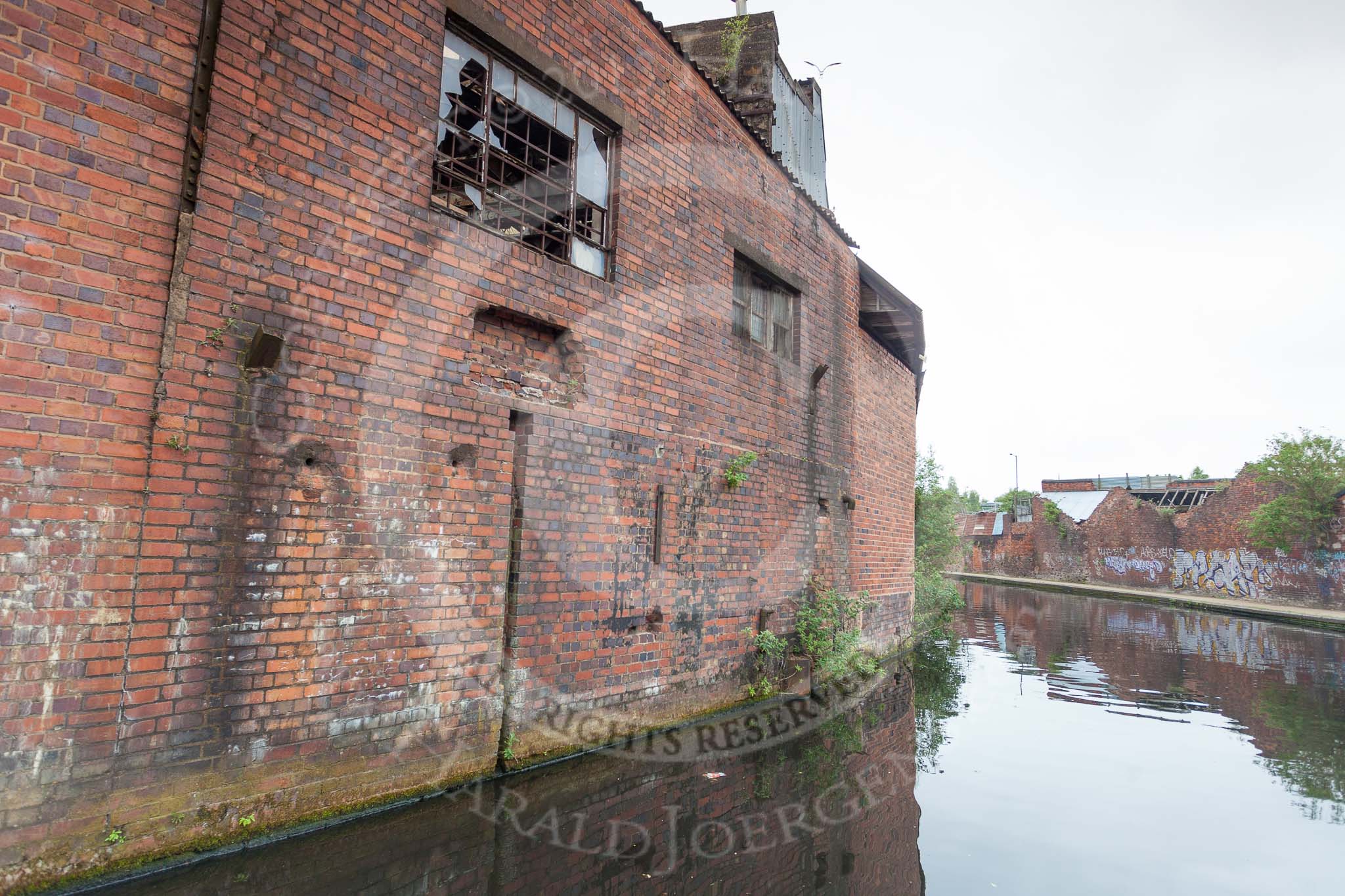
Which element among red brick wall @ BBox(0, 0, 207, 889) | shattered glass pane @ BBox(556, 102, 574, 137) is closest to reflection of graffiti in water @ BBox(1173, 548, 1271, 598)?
shattered glass pane @ BBox(556, 102, 574, 137)

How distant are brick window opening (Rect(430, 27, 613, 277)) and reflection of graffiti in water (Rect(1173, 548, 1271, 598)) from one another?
100 ft

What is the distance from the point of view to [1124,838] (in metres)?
3.79

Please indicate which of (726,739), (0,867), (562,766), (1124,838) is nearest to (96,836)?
(0,867)

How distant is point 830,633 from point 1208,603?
21.3 m

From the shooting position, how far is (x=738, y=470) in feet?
21.3

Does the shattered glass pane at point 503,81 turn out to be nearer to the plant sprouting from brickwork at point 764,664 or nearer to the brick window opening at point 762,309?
the brick window opening at point 762,309

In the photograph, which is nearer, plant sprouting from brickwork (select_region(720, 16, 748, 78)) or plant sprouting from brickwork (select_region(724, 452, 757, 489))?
plant sprouting from brickwork (select_region(724, 452, 757, 489))

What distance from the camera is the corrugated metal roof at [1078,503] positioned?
3603 centimetres

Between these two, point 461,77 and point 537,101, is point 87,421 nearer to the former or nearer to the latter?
point 461,77

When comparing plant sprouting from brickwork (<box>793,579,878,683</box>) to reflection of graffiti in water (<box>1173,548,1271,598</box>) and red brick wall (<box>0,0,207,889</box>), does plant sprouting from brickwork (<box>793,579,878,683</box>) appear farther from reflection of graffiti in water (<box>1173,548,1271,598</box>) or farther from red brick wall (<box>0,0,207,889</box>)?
reflection of graffiti in water (<box>1173,548,1271,598</box>)

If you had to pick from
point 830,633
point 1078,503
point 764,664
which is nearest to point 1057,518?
point 1078,503

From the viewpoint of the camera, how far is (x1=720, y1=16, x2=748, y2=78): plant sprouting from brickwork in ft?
29.5

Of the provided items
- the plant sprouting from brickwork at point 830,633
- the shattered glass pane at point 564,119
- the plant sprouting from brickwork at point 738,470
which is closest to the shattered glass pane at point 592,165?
the shattered glass pane at point 564,119

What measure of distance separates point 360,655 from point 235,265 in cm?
212
